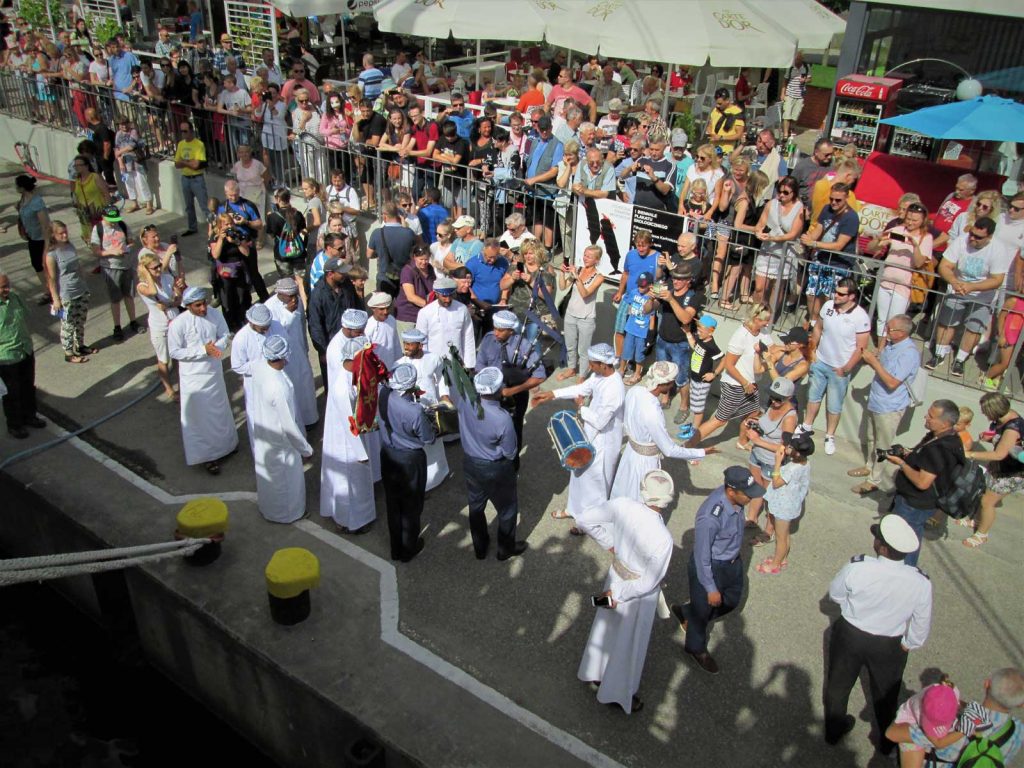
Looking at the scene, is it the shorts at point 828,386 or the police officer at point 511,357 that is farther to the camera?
the shorts at point 828,386

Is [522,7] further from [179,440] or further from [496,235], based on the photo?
[179,440]

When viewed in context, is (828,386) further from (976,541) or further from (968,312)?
(976,541)

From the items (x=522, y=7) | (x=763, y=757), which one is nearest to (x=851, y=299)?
(x=763, y=757)

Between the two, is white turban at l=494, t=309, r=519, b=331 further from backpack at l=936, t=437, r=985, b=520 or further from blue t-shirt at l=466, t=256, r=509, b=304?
backpack at l=936, t=437, r=985, b=520

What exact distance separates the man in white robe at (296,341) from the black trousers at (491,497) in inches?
78.2

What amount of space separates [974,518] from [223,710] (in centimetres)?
650

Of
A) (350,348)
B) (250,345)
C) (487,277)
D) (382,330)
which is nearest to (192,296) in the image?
(250,345)

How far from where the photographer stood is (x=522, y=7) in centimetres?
1393

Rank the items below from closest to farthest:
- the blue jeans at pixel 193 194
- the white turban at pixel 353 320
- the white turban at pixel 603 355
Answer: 1. the white turban at pixel 603 355
2. the white turban at pixel 353 320
3. the blue jeans at pixel 193 194

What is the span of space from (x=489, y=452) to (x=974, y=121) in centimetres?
726

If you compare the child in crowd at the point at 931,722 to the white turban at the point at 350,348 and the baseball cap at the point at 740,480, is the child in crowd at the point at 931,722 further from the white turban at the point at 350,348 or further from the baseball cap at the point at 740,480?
the white turban at the point at 350,348

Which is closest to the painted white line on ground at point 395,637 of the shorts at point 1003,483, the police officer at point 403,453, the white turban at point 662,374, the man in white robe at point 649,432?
the police officer at point 403,453

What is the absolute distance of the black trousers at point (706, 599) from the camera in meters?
5.80

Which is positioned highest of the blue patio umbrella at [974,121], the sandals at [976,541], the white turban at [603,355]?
the blue patio umbrella at [974,121]
